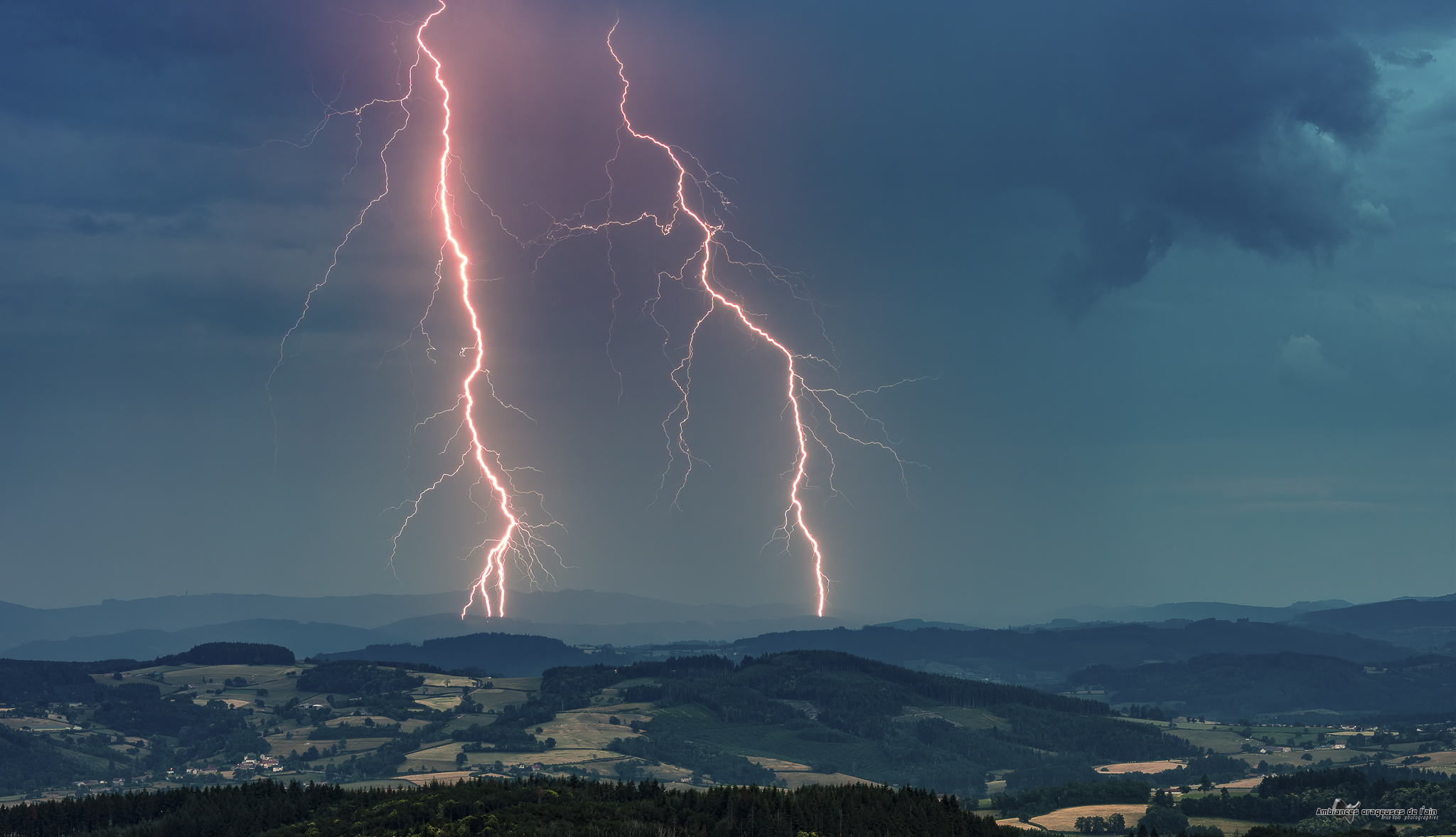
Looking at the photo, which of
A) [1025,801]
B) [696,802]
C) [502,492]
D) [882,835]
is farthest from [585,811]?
[1025,801]

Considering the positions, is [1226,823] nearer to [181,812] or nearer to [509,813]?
[509,813]

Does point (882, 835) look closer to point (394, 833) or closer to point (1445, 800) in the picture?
point (394, 833)
